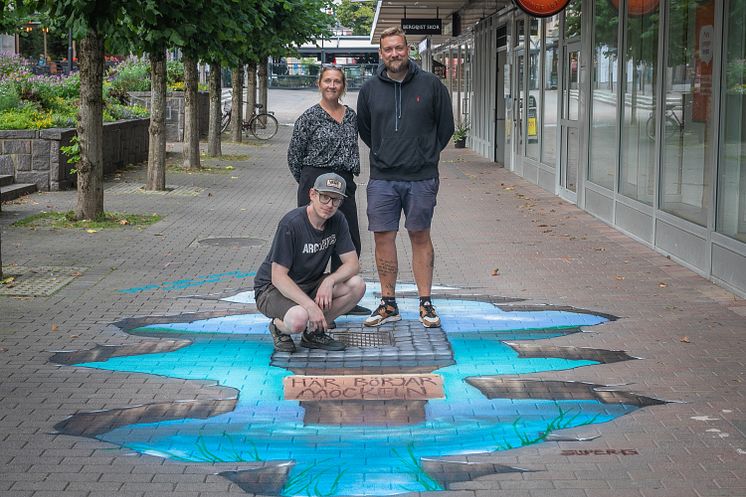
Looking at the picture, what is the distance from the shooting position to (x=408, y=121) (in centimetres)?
759

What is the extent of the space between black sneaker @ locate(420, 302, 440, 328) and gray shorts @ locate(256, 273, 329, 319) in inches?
40.0

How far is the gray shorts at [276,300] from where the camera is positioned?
22.5ft

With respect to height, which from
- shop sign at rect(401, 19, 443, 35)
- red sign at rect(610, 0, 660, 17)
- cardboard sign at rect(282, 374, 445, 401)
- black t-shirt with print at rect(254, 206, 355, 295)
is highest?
shop sign at rect(401, 19, 443, 35)

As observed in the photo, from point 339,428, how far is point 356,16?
108m

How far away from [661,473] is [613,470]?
20cm

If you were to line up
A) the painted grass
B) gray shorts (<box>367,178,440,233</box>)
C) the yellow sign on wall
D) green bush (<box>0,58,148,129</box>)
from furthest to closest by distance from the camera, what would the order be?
the yellow sign on wall, green bush (<box>0,58,148,129</box>), the painted grass, gray shorts (<box>367,178,440,233</box>)

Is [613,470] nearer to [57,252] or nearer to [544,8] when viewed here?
[57,252]

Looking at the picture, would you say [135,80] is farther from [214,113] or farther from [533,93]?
[533,93]

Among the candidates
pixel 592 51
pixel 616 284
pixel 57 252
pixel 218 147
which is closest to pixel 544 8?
pixel 592 51

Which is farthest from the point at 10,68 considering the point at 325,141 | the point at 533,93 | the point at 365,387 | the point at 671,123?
the point at 365,387

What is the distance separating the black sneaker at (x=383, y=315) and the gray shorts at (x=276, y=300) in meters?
0.82

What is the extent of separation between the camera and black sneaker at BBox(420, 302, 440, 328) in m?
7.74

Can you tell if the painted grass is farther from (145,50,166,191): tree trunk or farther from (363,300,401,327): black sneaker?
(363,300,401,327): black sneaker

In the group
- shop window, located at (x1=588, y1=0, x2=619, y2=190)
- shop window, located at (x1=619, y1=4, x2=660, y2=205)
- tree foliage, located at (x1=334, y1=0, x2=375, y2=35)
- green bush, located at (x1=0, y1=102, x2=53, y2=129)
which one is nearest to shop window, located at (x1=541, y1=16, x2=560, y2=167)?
shop window, located at (x1=588, y1=0, x2=619, y2=190)
